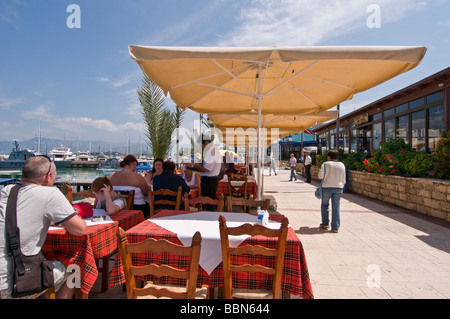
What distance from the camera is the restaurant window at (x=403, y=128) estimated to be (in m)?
11.0

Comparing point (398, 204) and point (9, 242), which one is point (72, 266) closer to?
point (9, 242)

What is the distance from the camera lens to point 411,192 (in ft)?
22.1

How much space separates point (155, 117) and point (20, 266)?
770cm

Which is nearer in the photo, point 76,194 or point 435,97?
point 76,194

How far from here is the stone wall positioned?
560 centimetres

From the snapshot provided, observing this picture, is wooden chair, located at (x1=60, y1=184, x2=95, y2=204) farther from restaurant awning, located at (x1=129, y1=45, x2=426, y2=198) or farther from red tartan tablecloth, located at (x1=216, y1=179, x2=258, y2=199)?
red tartan tablecloth, located at (x1=216, y1=179, x2=258, y2=199)

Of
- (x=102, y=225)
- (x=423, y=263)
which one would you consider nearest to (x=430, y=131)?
(x=423, y=263)

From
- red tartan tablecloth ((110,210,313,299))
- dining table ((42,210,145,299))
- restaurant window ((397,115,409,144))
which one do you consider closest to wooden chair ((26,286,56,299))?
dining table ((42,210,145,299))

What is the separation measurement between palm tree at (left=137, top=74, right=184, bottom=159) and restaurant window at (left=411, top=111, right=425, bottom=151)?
905 cm

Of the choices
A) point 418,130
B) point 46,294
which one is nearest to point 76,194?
point 46,294

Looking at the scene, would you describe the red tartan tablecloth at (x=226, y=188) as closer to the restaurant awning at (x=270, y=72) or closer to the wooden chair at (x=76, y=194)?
the restaurant awning at (x=270, y=72)

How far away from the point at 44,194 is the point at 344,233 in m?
4.62

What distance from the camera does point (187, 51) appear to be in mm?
3045

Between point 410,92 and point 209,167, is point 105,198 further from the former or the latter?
point 410,92
